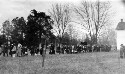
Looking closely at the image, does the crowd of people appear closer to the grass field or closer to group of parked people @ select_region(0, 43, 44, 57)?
group of parked people @ select_region(0, 43, 44, 57)

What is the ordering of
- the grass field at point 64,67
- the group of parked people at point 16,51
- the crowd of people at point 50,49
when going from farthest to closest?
the crowd of people at point 50,49 < the group of parked people at point 16,51 < the grass field at point 64,67

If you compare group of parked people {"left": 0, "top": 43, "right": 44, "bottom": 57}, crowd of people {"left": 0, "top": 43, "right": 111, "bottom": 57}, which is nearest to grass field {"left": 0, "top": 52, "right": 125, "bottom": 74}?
group of parked people {"left": 0, "top": 43, "right": 44, "bottom": 57}

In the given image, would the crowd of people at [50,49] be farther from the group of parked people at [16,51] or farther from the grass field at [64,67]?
the grass field at [64,67]

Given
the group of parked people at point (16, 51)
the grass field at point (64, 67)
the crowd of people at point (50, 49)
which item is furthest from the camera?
the crowd of people at point (50, 49)

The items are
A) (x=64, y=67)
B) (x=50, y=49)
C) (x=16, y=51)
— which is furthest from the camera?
(x=50, y=49)

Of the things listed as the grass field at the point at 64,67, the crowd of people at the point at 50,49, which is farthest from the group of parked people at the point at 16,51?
the grass field at the point at 64,67

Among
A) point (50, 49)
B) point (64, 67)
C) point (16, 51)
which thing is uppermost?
point (50, 49)

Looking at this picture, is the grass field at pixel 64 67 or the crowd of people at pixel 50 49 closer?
the grass field at pixel 64 67

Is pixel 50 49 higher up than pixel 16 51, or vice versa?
pixel 50 49

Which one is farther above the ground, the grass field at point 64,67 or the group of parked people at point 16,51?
the group of parked people at point 16,51

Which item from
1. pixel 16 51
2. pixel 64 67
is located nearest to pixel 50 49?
pixel 16 51

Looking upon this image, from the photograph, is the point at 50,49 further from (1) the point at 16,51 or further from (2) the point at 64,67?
(2) the point at 64,67

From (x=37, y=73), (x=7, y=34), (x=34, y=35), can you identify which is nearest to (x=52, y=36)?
(x=34, y=35)

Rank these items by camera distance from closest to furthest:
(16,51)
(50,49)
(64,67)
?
(64,67) < (16,51) < (50,49)
